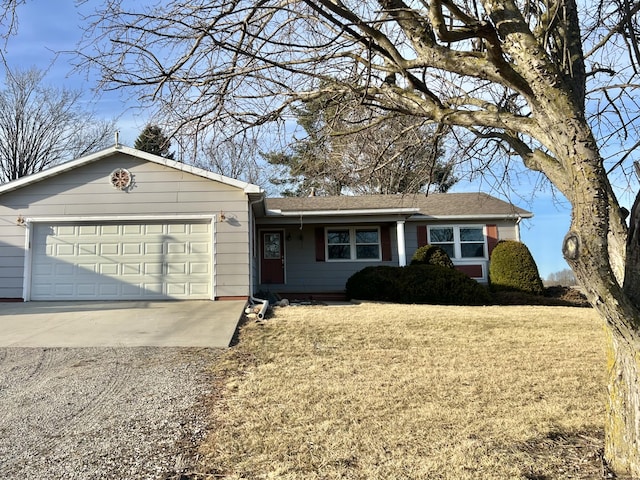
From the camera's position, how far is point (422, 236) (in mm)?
15195

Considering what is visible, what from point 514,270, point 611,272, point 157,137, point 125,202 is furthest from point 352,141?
point 514,270

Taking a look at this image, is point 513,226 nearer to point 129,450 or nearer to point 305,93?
point 305,93

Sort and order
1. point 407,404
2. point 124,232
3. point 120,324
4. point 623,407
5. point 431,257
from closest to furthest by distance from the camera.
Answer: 1. point 623,407
2. point 407,404
3. point 120,324
4. point 124,232
5. point 431,257

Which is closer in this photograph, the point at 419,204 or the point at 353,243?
the point at 353,243

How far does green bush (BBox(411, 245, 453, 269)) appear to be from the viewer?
13672mm

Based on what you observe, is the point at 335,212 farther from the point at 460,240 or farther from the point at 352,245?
the point at 460,240

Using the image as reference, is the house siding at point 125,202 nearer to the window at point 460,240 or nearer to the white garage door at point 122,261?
the white garage door at point 122,261

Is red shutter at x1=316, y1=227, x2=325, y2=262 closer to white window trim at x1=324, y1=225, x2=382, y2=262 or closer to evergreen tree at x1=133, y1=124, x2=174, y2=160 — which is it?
white window trim at x1=324, y1=225, x2=382, y2=262

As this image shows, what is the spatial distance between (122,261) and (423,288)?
7775mm

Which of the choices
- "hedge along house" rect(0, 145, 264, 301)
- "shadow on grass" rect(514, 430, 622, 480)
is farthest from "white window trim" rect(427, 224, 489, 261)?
"shadow on grass" rect(514, 430, 622, 480)

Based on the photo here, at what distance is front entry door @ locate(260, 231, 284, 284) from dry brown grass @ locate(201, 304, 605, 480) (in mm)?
7221

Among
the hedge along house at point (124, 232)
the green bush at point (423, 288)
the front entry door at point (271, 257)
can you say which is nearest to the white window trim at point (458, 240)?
the green bush at point (423, 288)

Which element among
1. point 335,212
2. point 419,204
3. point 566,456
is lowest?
point 566,456

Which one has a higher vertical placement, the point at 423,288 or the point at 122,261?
the point at 122,261
